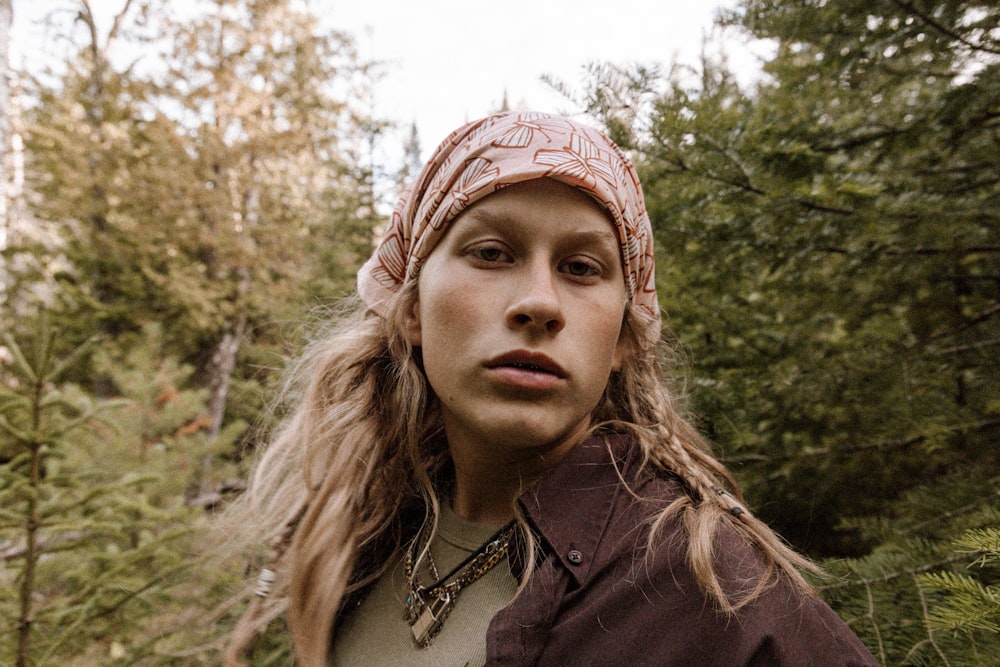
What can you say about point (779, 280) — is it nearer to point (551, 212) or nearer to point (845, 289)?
point (845, 289)

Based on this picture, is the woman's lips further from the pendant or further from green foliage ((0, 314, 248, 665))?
green foliage ((0, 314, 248, 665))

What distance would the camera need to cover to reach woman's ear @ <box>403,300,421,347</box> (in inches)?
64.6

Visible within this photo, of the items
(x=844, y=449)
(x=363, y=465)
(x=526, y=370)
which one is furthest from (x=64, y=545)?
(x=844, y=449)

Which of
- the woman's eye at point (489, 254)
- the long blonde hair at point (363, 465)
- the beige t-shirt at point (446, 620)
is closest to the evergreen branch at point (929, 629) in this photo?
the long blonde hair at point (363, 465)

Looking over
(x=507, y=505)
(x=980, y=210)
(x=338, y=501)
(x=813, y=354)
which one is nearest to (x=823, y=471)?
(x=813, y=354)

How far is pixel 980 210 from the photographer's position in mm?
2051

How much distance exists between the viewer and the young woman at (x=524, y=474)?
106cm

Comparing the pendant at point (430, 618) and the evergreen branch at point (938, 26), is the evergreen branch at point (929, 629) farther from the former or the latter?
the evergreen branch at point (938, 26)

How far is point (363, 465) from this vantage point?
1835 millimetres

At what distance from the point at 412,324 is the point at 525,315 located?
0.50 m

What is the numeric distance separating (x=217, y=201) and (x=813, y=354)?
944 cm

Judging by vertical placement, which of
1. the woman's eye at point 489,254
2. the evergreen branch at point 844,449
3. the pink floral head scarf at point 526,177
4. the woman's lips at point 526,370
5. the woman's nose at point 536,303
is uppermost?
the pink floral head scarf at point 526,177

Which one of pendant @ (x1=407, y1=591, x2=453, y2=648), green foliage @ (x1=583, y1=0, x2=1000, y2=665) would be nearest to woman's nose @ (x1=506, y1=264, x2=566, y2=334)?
pendant @ (x1=407, y1=591, x2=453, y2=648)

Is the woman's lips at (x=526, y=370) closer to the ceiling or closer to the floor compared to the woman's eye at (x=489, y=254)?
closer to the floor
